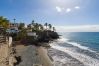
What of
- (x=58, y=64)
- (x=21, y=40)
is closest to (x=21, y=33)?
(x=21, y=40)

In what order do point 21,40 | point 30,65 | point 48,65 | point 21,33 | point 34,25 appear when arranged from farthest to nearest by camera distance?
point 34,25, point 21,33, point 21,40, point 48,65, point 30,65

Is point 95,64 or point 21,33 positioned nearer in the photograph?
point 95,64

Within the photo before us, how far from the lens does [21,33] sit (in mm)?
63844

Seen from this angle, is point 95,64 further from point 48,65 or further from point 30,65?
point 30,65

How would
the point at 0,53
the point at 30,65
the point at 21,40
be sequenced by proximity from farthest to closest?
the point at 21,40 < the point at 30,65 < the point at 0,53

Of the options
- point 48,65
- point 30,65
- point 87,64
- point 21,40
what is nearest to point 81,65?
point 87,64

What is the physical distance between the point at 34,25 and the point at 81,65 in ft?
307

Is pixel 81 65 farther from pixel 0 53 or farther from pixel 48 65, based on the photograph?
pixel 0 53

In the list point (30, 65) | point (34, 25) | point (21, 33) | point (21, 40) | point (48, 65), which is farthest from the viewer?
point (34, 25)

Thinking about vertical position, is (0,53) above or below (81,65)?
above

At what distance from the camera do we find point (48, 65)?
28438mm

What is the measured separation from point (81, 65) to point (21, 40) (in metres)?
34.9

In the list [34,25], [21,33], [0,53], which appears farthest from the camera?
[34,25]

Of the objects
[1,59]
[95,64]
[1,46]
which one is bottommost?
[95,64]
